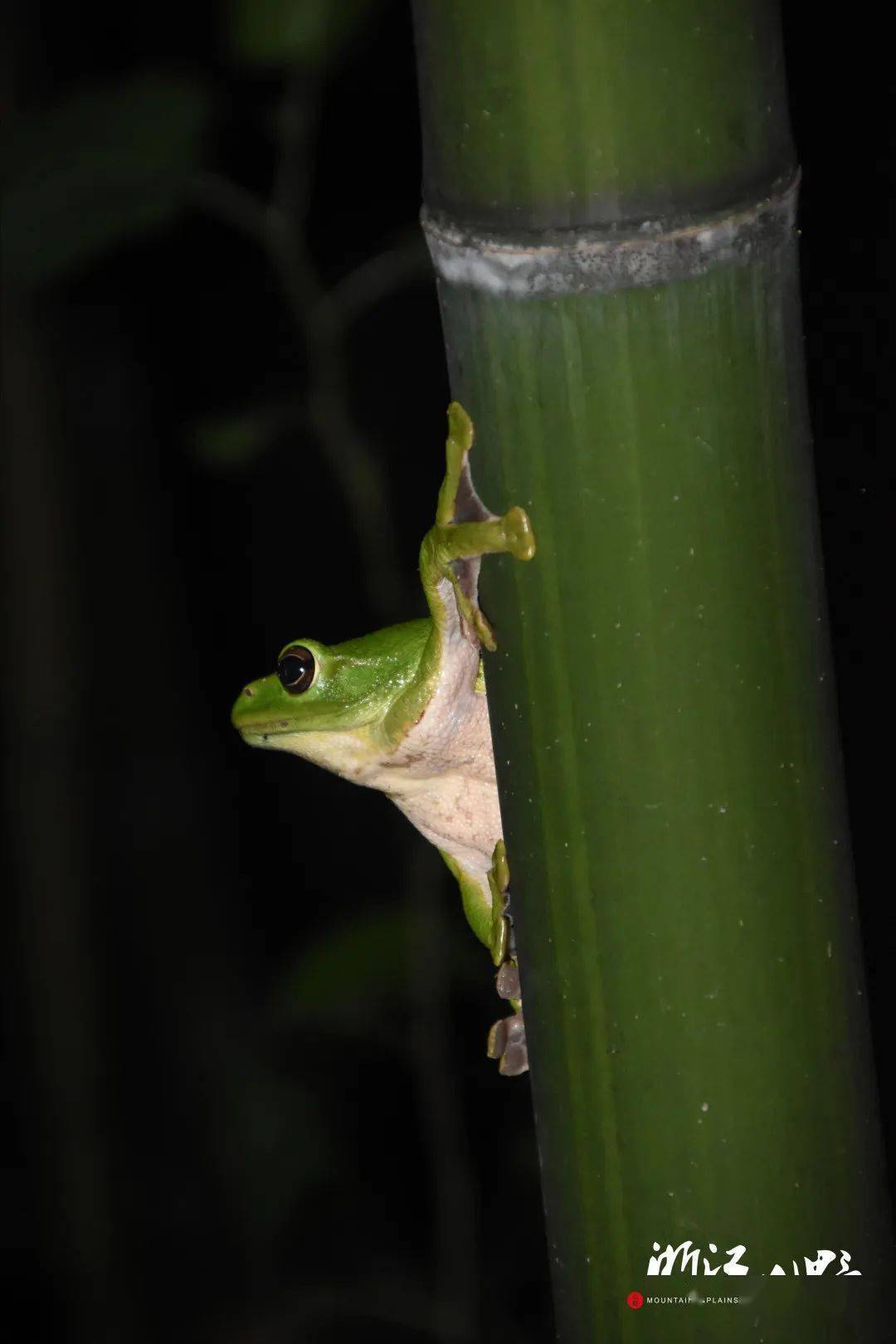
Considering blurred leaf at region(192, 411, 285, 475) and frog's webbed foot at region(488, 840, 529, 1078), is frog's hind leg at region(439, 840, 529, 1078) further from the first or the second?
blurred leaf at region(192, 411, 285, 475)

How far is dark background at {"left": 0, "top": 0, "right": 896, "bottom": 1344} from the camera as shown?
1.98 meters

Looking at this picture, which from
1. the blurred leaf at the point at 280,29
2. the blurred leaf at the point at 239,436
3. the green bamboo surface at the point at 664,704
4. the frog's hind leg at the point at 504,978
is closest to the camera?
the green bamboo surface at the point at 664,704

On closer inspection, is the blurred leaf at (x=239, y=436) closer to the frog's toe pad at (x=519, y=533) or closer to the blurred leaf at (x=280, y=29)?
the blurred leaf at (x=280, y=29)

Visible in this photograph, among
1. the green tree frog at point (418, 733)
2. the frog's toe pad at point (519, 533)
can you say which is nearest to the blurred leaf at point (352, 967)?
the green tree frog at point (418, 733)

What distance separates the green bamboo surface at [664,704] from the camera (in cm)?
59

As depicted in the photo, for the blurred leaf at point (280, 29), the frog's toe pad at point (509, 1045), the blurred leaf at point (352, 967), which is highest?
the blurred leaf at point (280, 29)

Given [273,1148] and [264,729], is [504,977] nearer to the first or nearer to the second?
[264,729]

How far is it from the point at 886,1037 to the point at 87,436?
2522mm

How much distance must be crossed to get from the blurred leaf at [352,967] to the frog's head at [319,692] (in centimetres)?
95

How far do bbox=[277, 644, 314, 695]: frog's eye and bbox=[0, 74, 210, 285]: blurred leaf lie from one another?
2.60 ft

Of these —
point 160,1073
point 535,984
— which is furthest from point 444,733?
point 160,1073

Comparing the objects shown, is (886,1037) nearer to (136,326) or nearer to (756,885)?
(756,885)

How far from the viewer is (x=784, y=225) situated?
24.7 inches

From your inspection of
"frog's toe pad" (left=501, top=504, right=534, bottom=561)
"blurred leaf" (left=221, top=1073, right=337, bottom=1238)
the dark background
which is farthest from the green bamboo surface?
"blurred leaf" (left=221, top=1073, right=337, bottom=1238)
